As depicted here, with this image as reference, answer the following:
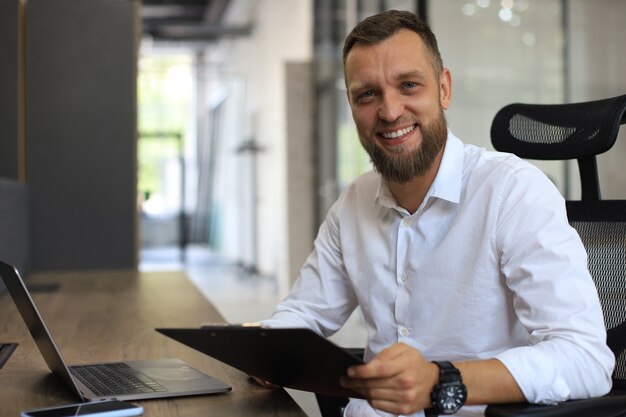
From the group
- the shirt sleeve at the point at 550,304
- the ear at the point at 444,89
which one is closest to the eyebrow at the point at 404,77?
the ear at the point at 444,89

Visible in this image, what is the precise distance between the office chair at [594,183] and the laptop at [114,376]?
80cm

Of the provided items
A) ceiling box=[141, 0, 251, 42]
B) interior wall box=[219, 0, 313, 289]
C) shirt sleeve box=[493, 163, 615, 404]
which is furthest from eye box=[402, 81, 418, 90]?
ceiling box=[141, 0, 251, 42]

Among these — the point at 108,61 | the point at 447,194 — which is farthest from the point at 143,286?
the point at 447,194

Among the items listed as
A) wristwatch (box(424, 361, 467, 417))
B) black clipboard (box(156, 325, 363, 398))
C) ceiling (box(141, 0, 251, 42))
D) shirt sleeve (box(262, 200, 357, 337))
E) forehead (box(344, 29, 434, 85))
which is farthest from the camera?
ceiling (box(141, 0, 251, 42))

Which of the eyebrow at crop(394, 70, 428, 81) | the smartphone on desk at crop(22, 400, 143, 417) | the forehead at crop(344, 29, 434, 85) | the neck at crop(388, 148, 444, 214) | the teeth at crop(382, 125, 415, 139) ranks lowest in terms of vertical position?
the smartphone on desk at crop(22, 400, 143, 417)

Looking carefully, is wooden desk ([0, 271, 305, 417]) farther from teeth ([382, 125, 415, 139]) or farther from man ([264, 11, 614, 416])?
teeth ([382, 125, 415, 139])

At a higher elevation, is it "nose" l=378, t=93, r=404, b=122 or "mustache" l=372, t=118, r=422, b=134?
"nose" l=378, t=93, r=404, b=122

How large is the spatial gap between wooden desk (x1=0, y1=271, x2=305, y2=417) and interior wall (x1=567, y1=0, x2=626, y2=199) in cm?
176

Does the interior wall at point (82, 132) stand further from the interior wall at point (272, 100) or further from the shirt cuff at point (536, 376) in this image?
the interior wall at point (272, 100)

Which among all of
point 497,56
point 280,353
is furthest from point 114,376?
point 497,56

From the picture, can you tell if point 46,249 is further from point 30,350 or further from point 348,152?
point 348,152

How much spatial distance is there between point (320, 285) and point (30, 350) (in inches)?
24.3

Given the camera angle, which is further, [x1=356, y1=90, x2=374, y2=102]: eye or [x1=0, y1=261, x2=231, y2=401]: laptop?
[x1=356, y1=90, x2=374, y2=102]: eye

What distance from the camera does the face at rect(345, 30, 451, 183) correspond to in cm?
153
